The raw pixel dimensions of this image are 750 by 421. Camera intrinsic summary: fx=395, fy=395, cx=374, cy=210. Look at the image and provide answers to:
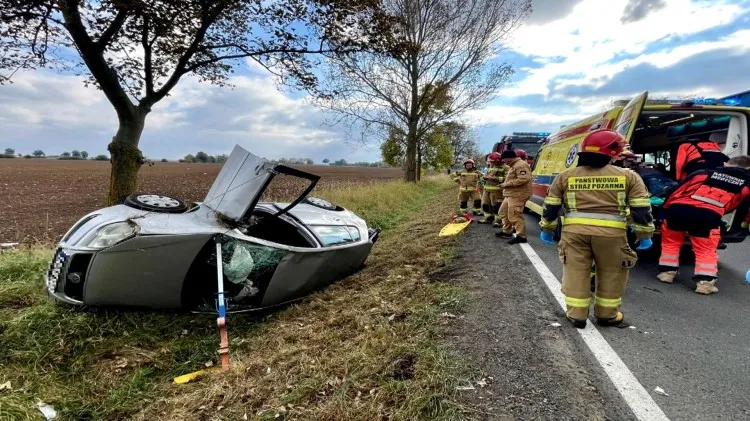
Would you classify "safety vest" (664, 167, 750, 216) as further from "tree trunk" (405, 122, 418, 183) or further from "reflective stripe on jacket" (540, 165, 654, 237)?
"tree trunk" (405, 122, 418, 183)

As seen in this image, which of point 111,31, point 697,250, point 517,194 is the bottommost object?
point 697,250

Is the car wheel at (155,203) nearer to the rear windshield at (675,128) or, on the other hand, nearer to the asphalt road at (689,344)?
the asphalt road at (689,344)

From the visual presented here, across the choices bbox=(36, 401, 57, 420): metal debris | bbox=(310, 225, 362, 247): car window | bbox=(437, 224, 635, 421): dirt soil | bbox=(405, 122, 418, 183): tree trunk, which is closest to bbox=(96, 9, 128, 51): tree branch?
bbox=(310, 225, 362, 247): car window

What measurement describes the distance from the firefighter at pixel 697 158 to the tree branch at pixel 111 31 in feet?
27.4

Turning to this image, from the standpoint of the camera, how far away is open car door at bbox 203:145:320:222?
3.63 m

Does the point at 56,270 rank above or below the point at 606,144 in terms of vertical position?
below

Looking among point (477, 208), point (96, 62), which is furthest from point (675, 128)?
→ point (96, 62)

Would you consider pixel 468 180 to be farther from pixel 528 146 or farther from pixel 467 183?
pixel 528 146

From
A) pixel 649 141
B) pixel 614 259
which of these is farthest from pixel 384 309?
pixel 649 141

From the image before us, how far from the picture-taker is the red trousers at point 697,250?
4066 mm

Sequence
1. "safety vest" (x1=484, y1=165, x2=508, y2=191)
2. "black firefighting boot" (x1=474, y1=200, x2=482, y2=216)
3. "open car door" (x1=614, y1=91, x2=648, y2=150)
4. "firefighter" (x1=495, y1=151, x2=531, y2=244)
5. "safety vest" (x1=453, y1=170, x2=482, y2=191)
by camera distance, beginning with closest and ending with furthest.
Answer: "open car door" (x1=614, y1=91, x2=648, y2=150)
"firefighter" (x1=495, y1=151, x2=531, y2=244)
"safety vest" (x1=484, y1=165, x2=508, y2=191)
"safety vest" (x1=453, y1=170, x2=482, y2=191)
"black firefighting boot" (x1=474, y1=200, x2=482, y2=216)

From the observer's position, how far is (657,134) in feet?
24.4

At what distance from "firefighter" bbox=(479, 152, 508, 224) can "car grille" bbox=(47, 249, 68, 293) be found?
670cm

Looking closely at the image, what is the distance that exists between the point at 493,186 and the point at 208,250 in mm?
6142
